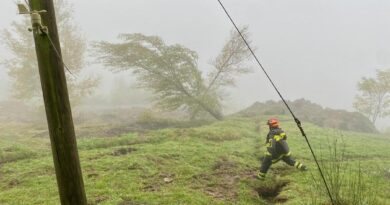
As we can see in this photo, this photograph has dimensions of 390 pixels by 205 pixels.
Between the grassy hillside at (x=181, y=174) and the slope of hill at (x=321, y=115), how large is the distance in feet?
55.7

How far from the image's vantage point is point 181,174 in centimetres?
1280

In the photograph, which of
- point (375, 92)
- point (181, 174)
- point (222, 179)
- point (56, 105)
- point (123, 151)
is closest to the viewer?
point (56, 105)

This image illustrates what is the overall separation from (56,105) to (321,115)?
38.3 m

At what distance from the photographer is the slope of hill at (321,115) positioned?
3690 centimetres

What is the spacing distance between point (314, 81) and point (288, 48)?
66526 millimetres

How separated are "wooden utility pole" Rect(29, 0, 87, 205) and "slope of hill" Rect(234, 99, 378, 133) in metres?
33.0

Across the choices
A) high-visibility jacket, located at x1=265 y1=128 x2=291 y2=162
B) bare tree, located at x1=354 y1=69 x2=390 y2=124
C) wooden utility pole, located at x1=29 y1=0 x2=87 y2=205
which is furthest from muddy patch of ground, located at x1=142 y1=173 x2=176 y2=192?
bare tree, located at x1=354 y1=69 x2=390 y2=124

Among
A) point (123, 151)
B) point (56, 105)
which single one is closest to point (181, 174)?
point (123, 151)

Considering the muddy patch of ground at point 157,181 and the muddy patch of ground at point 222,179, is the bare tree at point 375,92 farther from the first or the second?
the muddy patch of ground at point 157,181

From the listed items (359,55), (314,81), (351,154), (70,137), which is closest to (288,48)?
(359,55)

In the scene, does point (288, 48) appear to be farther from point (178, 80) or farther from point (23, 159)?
point (23, 159)

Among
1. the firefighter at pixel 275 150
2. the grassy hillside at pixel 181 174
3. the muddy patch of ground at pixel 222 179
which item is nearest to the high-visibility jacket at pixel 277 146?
the firefighter at pixel 275 150

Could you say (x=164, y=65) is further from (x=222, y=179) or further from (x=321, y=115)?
(x=321, y=115)

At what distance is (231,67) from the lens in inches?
1332
